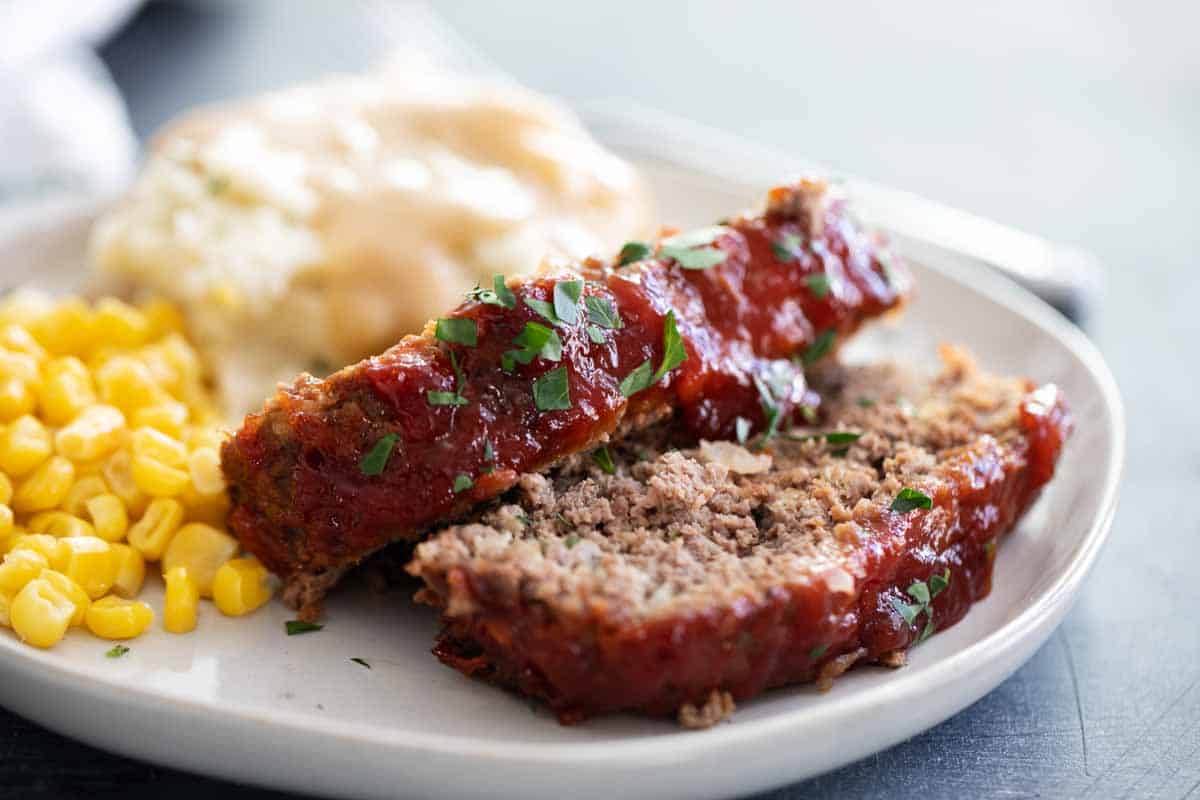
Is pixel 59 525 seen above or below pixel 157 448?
below

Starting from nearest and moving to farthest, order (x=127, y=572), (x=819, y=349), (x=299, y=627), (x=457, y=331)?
(x=457, y=331) → (x=299, y=627) → (x=127, y=572) → (x=819, y=349)

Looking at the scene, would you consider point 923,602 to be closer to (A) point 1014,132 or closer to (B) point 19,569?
(B) point 19,569

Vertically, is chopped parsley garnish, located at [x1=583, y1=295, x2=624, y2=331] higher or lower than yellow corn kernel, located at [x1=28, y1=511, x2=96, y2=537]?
higher

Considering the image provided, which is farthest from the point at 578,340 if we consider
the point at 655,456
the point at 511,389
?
the point at 655,456

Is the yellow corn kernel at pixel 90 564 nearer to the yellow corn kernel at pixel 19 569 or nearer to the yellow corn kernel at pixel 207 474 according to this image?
the yellow corn kernel at pixel 19 569

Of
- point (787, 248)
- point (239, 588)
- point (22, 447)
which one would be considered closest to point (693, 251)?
point (787, 248)

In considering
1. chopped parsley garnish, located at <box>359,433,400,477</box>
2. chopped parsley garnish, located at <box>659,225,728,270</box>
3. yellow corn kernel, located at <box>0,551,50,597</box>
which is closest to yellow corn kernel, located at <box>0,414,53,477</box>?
yellow corn kernel, located at <box>0,551,50,597</box>

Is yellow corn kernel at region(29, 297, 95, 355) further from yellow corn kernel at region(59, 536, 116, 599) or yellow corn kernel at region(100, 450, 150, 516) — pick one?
yellow corn kernel at region(59, 536, 116, 599)

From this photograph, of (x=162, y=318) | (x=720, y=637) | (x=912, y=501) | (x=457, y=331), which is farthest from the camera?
(x=162, y=318)
